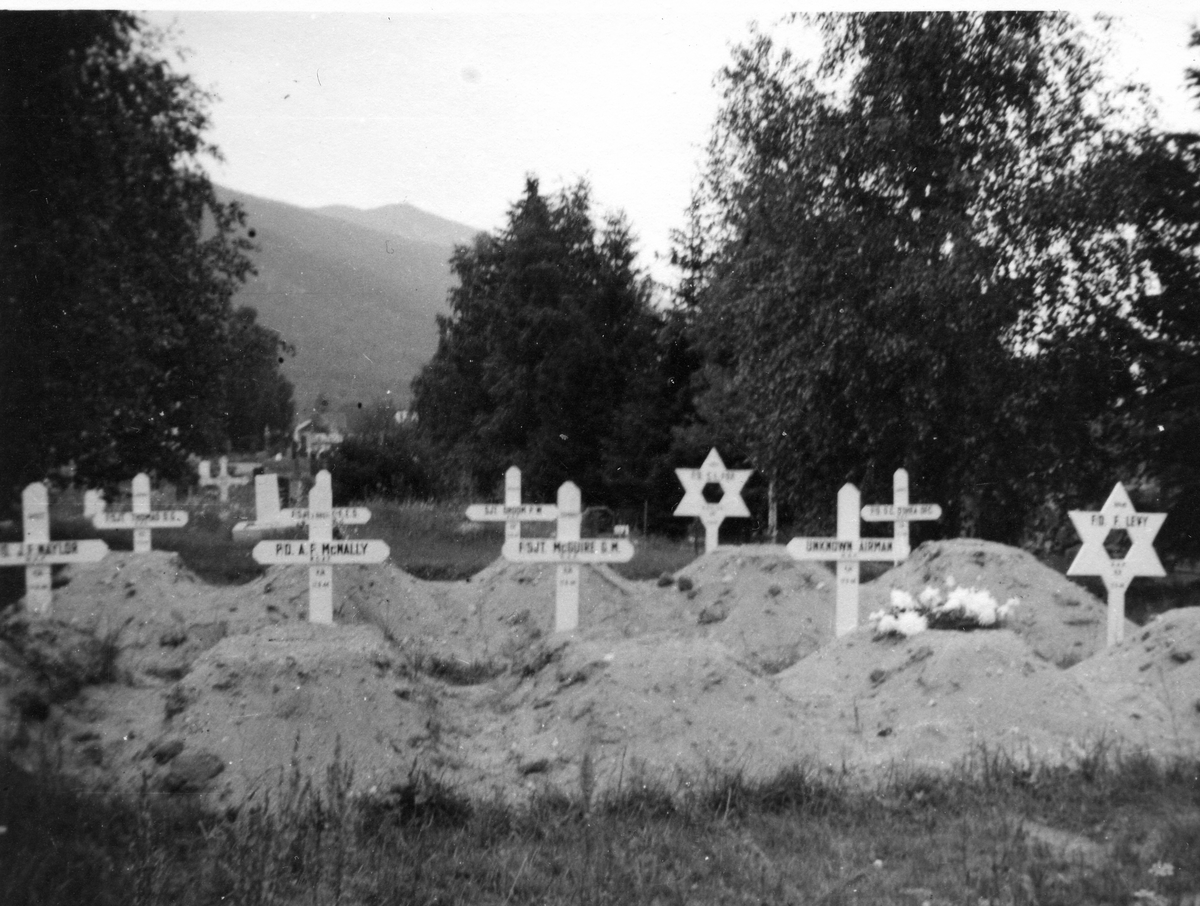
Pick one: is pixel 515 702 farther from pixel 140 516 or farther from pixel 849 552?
pixel 140 516

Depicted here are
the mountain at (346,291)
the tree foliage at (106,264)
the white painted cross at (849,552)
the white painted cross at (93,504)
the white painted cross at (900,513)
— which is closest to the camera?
the tree foliage at (106,264)

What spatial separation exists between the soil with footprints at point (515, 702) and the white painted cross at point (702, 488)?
1.62 metres

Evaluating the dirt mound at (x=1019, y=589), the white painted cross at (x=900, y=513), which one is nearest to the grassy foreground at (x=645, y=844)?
the white painted cross at (x=900, y=513)

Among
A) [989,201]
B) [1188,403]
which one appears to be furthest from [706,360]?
[1188,403]

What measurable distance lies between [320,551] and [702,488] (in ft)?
12.8

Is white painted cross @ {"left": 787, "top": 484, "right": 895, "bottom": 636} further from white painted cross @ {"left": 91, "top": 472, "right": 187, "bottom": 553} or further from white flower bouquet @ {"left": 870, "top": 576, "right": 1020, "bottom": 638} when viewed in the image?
white painted cross @ {"left": 91, "top": 472, "right": 187, "bottom": 553}

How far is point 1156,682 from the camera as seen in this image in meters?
6.36

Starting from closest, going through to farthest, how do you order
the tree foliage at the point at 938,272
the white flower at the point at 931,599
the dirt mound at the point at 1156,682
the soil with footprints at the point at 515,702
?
the soil with footprints at the point at 515,702 < the dirt mound at the point at 1156,682 < the white flower at the point at 931,599 < the tree foliage at the point at 938,272

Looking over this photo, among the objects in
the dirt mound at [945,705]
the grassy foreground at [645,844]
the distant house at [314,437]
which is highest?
the distant house at [314,437]

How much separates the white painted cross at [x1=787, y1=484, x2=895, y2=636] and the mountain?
3.22 meters

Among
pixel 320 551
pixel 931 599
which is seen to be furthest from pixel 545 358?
pixel 931 599

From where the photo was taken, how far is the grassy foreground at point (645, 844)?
12.5 ft

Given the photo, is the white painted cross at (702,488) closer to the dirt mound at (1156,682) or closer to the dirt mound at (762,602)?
the dirt mound at (762,602)

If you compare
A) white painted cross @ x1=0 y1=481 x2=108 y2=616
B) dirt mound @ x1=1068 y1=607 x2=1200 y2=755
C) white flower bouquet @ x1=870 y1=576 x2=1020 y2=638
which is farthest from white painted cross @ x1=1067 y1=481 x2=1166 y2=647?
white painted cross @ x1=0 y1=481 x2=108 y2=616
